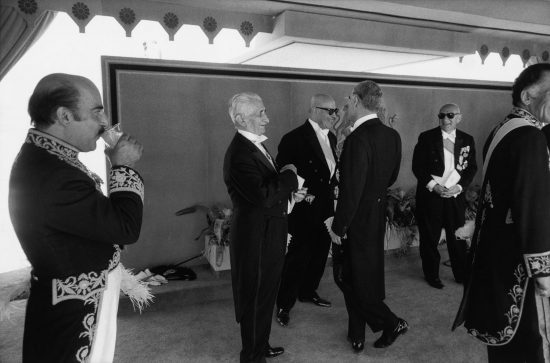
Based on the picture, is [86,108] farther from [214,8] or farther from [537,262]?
[214,8]

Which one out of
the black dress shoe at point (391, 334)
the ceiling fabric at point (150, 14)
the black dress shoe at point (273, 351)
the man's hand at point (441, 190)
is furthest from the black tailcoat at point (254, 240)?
the man's hand at point (441, 190)

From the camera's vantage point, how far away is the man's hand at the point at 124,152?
1.47m

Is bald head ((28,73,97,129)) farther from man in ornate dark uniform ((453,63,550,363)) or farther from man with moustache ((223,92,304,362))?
man in ornate dark uniform ((453,63,550,363))

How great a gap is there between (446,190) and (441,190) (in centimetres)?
4

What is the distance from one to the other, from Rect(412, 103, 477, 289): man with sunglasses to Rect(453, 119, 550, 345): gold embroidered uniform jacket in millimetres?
1805

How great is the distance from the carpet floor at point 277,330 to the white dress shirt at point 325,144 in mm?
1247

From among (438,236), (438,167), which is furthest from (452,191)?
(438,236)

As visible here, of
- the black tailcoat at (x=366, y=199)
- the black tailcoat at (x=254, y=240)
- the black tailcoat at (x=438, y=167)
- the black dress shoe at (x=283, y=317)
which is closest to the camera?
the black tailcoat at (x=254, y=240)

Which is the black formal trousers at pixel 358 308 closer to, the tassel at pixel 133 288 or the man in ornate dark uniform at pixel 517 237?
the man in ornate dark uniform at pixel 517 237

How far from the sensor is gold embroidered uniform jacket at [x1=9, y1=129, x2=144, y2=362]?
126 centimetres

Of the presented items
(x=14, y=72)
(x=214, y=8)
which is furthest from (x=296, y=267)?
(x=14, y=72)

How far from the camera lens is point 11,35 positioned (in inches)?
110

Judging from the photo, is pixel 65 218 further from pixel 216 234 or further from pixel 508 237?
pixel 216 234

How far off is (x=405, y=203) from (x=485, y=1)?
84.6 inches
